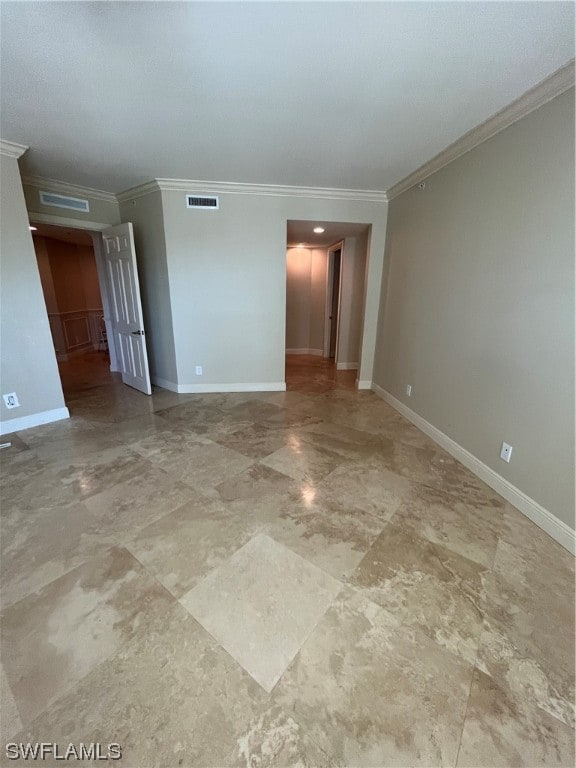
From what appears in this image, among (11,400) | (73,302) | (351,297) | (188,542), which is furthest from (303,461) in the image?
(73,302)

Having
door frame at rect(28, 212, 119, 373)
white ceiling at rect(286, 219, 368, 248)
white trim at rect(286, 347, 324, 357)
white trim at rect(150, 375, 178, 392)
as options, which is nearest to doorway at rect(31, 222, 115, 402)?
door frame at rect(28, 212, 119, 373)

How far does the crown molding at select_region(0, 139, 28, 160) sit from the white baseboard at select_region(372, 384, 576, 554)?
4.47 meters

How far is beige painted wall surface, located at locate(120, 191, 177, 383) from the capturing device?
12.1 ft

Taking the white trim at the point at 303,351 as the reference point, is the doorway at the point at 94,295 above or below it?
above

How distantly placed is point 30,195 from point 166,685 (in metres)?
4.69

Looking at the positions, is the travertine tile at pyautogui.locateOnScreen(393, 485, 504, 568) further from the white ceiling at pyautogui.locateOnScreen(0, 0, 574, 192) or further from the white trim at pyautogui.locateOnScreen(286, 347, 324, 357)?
the white trim at pyautogui.locateOnScreen(286, 347, 324, 357)

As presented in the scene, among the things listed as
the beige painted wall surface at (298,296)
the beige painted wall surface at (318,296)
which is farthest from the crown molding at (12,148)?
the beige painted wall surface at (318,296)

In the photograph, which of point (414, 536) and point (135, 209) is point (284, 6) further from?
point (135, 209)

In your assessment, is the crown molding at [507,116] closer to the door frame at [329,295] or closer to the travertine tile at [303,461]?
the door frame at [329,295]

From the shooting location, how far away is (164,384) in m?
4.41

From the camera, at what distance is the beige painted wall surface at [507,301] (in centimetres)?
174

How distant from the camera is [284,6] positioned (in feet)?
4.33

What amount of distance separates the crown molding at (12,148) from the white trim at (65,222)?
963mm

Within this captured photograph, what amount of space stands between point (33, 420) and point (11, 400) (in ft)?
0.92
